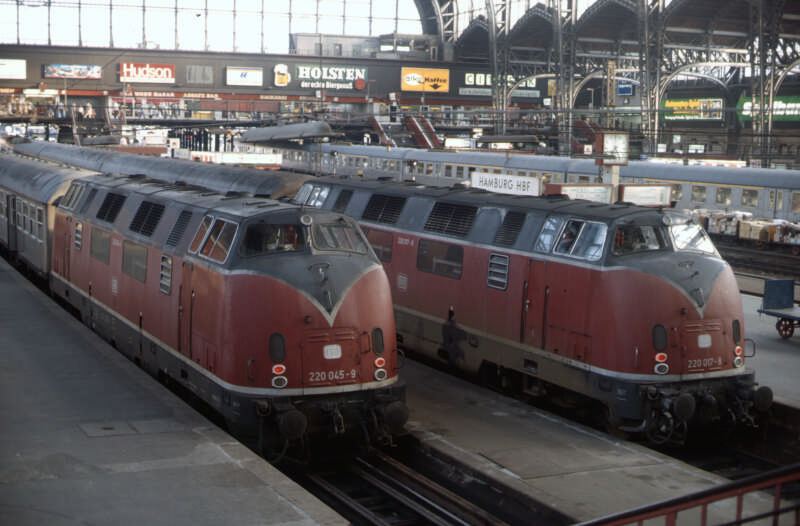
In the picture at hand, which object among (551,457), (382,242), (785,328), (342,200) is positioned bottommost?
(551,457)

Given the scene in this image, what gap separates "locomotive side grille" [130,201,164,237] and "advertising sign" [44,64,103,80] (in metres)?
61.7

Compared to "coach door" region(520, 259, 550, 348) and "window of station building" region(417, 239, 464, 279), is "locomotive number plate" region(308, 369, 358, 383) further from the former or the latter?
"window of station building" region(417, 239, 464, 279)

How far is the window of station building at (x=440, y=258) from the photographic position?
667 inches

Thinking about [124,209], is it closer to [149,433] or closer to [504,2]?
[149,433]

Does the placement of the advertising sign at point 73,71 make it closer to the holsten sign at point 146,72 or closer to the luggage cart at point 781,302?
the holsten sign at point 146,72

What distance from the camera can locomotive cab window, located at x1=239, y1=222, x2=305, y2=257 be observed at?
499 inches

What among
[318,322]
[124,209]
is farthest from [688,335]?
[124,209]

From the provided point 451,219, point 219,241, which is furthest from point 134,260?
point 451,219

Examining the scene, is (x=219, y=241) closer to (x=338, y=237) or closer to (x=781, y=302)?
(x=338, y=237)

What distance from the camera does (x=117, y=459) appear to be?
11.5 meters

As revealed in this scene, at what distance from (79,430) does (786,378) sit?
10.7m

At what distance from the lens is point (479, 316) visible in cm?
1641

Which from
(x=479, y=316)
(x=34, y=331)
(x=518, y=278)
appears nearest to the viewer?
(x=518, y=278)

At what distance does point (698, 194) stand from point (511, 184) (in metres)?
24.2
